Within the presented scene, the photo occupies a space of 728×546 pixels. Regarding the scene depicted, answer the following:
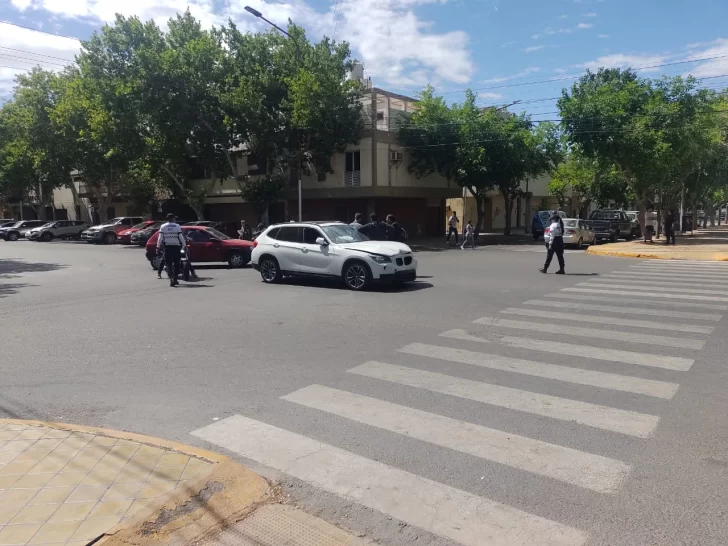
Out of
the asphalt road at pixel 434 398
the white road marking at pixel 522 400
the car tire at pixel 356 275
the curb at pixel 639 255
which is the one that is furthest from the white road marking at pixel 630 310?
the curb at pixel 639 255

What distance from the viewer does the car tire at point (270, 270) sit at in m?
15.0

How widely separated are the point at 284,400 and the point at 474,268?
13.4 metres

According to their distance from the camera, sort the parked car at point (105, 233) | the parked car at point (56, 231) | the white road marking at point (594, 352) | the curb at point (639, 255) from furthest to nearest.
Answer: the parked car at point (56, 231)
the parked car at point (105, 233)
the curb at point (639, 255)
the white road marking at point (594, 352)

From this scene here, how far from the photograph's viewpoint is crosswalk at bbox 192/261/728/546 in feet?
12.5

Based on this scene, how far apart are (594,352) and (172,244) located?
1073cm

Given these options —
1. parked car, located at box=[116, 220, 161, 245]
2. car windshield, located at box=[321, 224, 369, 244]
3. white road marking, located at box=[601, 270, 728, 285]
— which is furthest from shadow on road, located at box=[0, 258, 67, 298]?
white road marking, located at box=[601, 270, 728, 285]

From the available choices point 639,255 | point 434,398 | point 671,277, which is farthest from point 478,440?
point 639,255

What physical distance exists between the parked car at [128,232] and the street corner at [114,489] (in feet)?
110

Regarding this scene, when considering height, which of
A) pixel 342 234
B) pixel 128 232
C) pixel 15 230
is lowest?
pixel 128 232

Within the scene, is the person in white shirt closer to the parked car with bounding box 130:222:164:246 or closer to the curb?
the curb

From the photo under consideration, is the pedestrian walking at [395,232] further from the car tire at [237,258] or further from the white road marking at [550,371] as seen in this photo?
the white road marking at [550,371]

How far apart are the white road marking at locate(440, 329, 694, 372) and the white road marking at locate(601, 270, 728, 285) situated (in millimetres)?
7799

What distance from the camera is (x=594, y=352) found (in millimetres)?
7492

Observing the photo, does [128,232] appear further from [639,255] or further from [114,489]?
[114,489]
